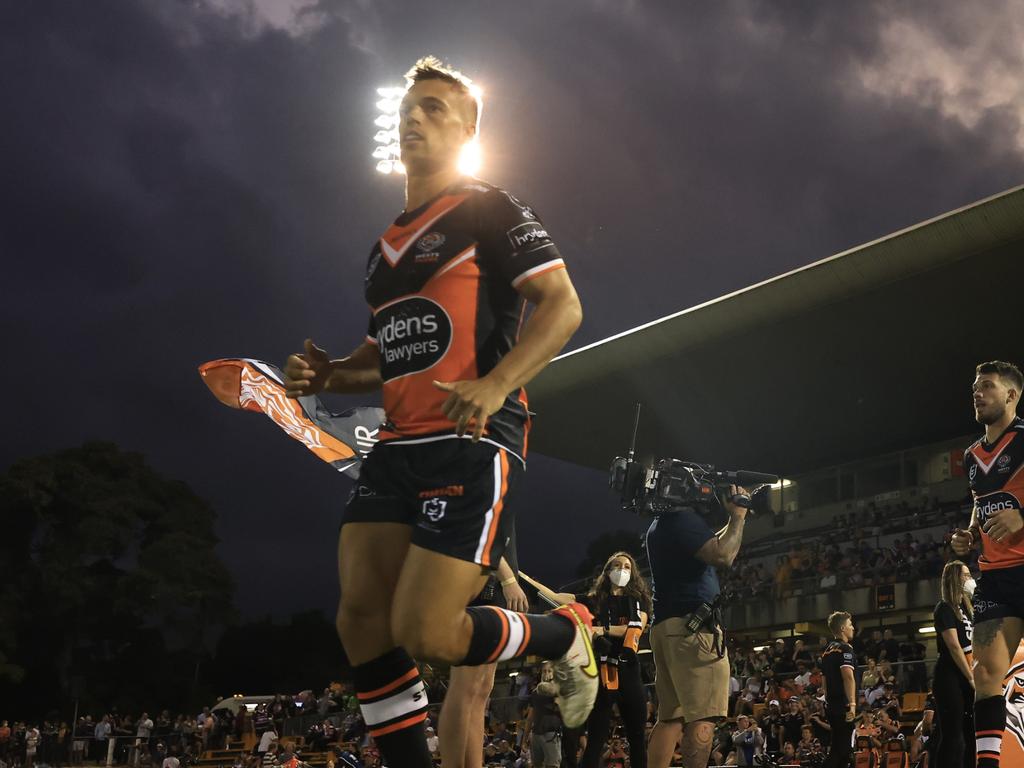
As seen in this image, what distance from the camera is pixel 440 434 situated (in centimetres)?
346

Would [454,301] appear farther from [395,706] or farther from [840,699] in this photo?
[840,699]

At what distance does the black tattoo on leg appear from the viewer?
17.9 feet

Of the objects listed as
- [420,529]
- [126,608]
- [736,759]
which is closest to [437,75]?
[420,529]

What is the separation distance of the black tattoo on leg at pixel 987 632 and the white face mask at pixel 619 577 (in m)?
3.66

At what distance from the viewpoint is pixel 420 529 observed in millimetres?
3369

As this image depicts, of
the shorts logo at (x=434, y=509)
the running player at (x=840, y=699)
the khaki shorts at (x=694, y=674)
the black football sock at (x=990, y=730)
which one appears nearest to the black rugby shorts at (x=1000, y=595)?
the black football sock at (x=990, y=730)

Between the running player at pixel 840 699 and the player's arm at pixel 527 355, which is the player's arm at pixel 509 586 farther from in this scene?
the running player at pixel 840 699

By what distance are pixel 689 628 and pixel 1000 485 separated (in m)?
1.78

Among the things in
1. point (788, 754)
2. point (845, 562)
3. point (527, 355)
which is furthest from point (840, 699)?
point (845, 562)

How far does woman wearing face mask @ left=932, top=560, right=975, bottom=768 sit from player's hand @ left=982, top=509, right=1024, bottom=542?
1.71 m

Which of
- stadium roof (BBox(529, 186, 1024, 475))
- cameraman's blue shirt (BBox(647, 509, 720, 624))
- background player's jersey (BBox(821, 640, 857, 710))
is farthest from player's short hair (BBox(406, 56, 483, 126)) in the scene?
stadium roof (BBox(529, 186, 1024, 475))

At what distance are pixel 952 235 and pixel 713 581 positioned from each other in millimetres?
19346

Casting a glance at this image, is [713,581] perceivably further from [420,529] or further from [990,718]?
[420,529]

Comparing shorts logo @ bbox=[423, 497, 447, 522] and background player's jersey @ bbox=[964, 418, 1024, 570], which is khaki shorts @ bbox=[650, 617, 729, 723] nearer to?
background player's jersey @ bbox=[964, 418, 1024, 570]
